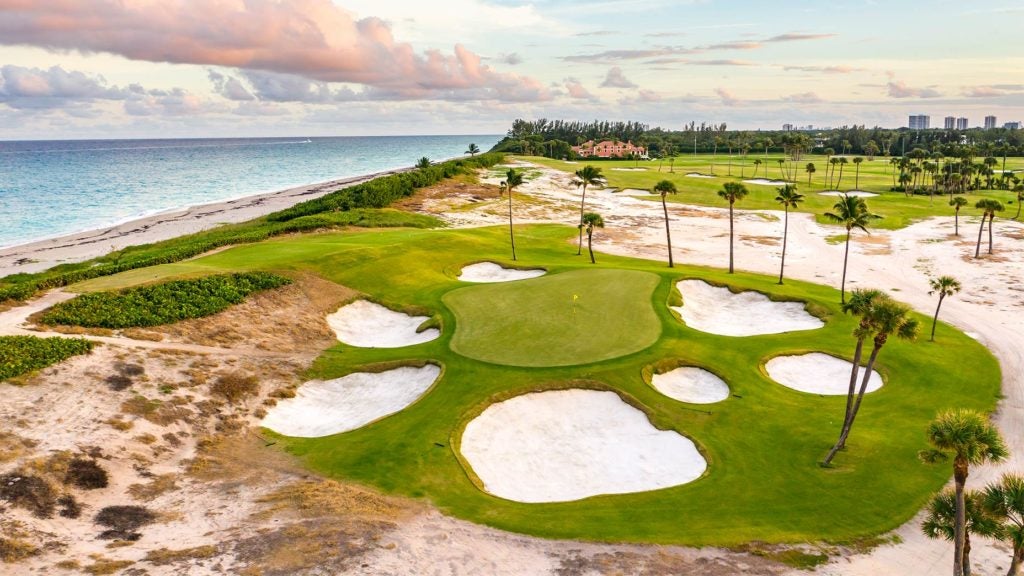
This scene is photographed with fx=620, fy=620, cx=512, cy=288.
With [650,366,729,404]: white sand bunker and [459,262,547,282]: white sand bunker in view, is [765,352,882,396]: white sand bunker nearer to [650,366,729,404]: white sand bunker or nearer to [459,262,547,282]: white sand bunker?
[650,366,729,404]: white sand bunker

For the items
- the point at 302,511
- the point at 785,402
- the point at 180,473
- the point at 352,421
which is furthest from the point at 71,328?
the point at 785,402

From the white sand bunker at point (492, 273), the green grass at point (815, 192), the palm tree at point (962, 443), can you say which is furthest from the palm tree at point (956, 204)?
the palm tree at point (962, 443)

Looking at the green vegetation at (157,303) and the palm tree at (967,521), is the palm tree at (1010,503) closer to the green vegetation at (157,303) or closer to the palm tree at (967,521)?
the palm tree at (967,521)

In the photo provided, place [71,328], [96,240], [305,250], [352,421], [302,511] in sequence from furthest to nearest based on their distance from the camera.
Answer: [96,240]
[305,250]
[71,328]
[352,421]
[302,511]

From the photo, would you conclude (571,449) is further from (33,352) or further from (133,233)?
(133,233)

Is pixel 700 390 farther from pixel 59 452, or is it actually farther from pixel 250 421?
pixel 59 452

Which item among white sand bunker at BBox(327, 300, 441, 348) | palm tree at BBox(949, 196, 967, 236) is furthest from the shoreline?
palm tree at BBox(949, 196, 967, 236)
